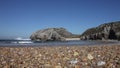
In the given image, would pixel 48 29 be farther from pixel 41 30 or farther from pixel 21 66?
pixel 21 66

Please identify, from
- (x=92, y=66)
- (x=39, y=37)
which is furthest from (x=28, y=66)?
(x=39, y=37)

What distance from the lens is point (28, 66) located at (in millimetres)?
6645

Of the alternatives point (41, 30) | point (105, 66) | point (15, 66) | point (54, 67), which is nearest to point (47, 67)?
point (54, 67)

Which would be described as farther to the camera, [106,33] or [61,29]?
[61,29]

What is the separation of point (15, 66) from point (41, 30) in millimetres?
82099

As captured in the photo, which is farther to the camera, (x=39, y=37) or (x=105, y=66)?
(x=39, y=37)

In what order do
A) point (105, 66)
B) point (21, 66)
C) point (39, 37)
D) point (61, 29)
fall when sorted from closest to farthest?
1. point (105, 66)
2. point (21, 66)
3. point (39, 37)
4. point (61, 29)

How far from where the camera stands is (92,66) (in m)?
6.44

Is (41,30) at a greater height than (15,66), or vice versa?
(41,30)

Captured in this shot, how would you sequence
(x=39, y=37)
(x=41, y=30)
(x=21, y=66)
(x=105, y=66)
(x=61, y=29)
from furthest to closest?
(x=61, y=29), (x=41, y=30), (x=39, y=37), (x=21, y=66), (x=105, y=66)

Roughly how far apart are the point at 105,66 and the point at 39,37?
76.5 meters

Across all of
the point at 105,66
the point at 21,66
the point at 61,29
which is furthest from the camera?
the point at 61,29

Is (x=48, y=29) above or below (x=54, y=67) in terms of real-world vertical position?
above

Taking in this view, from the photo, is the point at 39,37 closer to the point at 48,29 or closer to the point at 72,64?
the point at 48,29
